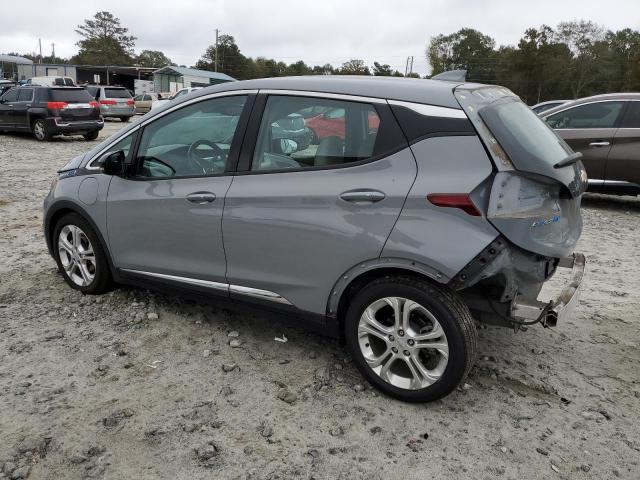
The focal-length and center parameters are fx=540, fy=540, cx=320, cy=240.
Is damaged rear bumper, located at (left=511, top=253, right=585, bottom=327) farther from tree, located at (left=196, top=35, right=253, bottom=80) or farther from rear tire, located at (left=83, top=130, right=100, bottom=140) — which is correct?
tree, located at (left=196, top=35, right=253, bottom=80)

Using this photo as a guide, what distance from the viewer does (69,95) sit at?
52.0ft

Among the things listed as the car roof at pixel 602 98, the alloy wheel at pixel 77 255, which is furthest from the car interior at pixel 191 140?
the car roof at pixel 602 98

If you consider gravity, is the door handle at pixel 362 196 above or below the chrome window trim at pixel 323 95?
below

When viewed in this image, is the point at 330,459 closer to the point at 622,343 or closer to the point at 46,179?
the point at 622,343

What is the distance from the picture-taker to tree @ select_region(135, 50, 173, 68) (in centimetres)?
9344

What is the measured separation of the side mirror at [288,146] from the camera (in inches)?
126

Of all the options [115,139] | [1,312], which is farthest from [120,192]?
[1,312]

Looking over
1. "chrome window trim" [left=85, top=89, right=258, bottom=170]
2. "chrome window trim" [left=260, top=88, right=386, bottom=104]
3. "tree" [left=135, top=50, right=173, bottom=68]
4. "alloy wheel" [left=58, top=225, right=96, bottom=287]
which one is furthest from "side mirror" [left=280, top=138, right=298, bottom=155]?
"tree" [left=135, top=50, right=173, bottom=68]

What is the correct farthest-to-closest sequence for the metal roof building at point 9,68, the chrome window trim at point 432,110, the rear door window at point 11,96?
the metal roof building at point 9,68, the rear door window at point 11,96, the chrome window trim at point 432,110

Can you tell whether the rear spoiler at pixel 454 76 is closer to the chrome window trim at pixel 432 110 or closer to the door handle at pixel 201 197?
the chrome window trim at pixel 432 110

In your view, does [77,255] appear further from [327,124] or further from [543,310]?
[543,310]

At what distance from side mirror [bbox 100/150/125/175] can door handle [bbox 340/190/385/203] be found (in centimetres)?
181

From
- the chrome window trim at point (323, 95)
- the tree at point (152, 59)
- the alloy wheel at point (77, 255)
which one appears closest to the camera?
the chrome window trim at point (323, 95)

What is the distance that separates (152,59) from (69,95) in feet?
303
